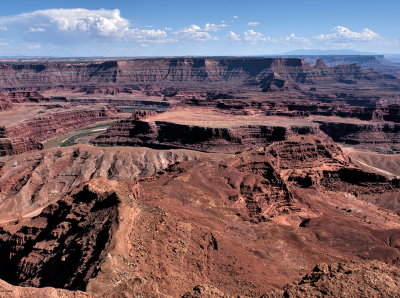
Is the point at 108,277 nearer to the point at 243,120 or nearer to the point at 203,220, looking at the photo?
the point at 203,220

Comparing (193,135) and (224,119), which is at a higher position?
(224,119)

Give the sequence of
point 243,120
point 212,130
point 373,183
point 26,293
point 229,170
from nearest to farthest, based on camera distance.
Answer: point 26,293 → point 229,170 → point 373,183 → point 212,130 → point 243,120

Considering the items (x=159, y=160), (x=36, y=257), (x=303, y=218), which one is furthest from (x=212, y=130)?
(x=36, y=257)

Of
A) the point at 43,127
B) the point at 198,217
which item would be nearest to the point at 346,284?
the point at 198,217

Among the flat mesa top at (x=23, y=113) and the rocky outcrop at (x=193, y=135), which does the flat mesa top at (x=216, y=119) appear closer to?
the rocky outcrop at (x=193, y=135)

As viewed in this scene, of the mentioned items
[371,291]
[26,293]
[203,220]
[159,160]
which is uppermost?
[26,293]

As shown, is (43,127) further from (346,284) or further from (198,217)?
(346,284)

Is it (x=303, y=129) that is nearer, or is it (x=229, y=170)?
(x=229, y=170)

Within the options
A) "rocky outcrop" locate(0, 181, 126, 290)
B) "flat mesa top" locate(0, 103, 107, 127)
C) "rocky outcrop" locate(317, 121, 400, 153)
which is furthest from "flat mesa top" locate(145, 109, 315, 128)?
"rocky outcrop" locate(0, 181, 126, 290)
